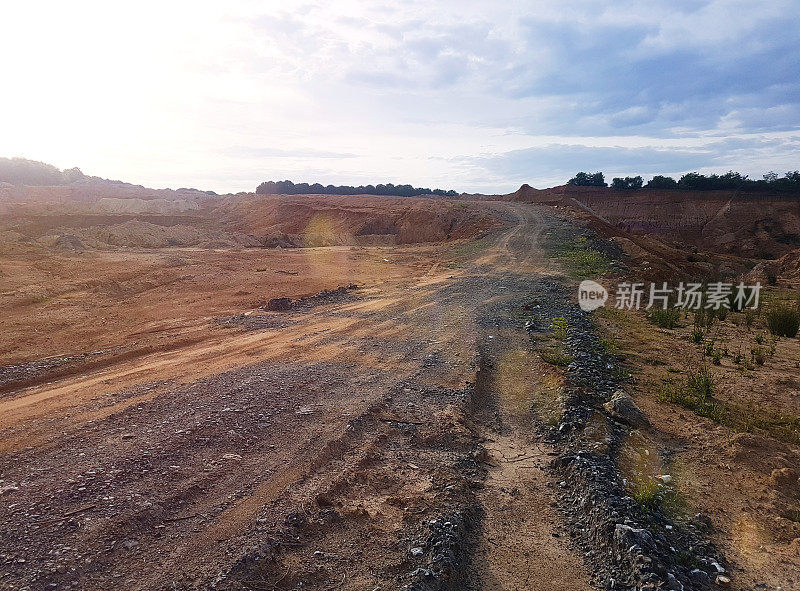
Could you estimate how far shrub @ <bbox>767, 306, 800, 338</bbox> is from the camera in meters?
10.1

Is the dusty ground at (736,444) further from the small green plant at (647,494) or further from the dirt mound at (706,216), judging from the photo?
the dirt mound at (706,216)

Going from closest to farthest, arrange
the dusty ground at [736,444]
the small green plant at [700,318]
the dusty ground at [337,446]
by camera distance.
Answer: the dusty ground at [337,446] < the dusty ground at [736,444] < the small green plant at [700,318]

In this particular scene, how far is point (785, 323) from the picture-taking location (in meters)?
10.2

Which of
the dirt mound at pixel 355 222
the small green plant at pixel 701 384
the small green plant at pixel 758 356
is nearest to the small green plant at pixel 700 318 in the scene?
the small green plant at pixel 758 356

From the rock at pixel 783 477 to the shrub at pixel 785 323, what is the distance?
6.69 meters

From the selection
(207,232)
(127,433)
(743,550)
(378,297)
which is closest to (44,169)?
(207,232)

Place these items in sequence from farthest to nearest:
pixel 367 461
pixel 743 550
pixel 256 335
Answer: pixel 256 335
pixel 367 461
pixel 743 550

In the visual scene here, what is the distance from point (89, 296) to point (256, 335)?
7.25 metres

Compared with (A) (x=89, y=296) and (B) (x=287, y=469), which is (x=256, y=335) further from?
(A) (x=89, y=296)

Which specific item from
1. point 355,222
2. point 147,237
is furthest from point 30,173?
point 355,222

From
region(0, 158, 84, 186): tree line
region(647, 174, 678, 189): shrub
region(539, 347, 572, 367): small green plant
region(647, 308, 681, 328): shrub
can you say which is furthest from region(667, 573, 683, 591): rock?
region(0, 158, 84, 186): tree line

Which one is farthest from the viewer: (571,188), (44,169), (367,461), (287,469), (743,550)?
(44,169)

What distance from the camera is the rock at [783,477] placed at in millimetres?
4727

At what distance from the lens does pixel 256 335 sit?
371 inches
